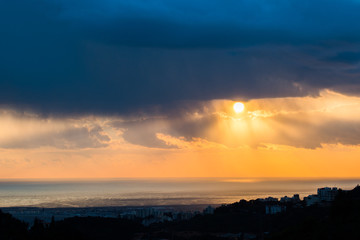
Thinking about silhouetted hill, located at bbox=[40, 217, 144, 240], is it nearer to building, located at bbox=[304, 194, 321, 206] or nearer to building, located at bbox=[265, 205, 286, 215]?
building, located at bbox=[265, 205, 286, 215]

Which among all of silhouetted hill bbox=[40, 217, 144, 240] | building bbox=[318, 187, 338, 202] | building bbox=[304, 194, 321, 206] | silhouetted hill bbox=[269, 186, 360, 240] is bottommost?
silhouetted hill bbox=[40, 217, 144, 240]

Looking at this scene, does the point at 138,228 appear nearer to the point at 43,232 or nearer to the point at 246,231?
the point at 246,231

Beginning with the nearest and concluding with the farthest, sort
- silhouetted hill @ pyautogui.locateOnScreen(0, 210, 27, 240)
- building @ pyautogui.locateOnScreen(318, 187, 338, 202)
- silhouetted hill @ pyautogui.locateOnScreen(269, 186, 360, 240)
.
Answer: silhouetted hill @ pyautogui.locateOnScreen(269, 186, 360, 240), silhouetted hill @ pyautogui.locateOnScreen(0, 210, 27, 240), building @ pyautogui.locateOnScreen(318, 187, 338, 202)

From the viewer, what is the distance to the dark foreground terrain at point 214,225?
38.6 meters

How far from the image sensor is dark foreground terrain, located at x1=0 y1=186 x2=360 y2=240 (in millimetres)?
38594

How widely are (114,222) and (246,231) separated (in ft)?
52.0

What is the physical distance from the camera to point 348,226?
29.8m

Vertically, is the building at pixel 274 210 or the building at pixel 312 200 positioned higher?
the building at pixel 312 200

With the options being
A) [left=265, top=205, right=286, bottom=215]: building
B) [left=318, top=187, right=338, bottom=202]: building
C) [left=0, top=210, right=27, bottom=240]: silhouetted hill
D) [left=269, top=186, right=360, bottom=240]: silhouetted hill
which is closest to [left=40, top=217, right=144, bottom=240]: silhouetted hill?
[left=0, top=210, right=27, bottom=240]: silhouetted hill

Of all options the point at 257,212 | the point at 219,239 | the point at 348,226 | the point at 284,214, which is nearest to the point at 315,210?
the point at 284,214

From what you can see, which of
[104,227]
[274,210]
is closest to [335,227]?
[274,210]

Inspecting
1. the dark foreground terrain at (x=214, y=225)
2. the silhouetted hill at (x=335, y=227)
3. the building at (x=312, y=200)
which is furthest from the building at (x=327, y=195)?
the silhouetted hill at (x=335, y=227)

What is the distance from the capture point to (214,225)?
55.3 metres

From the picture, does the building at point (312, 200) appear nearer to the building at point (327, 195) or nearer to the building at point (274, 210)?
the building at point (327, 195)
